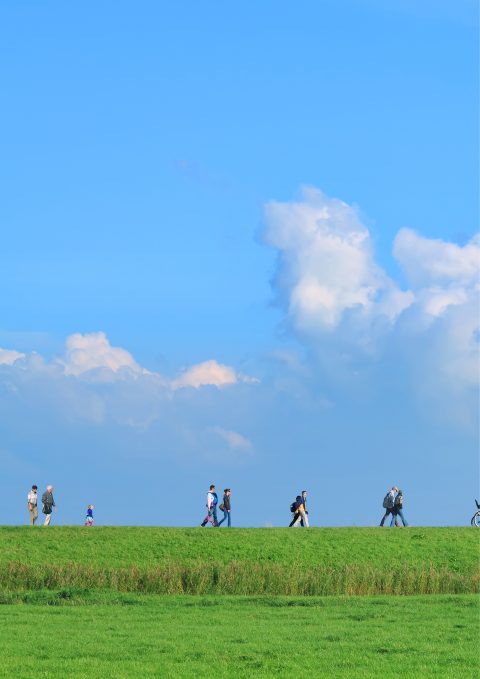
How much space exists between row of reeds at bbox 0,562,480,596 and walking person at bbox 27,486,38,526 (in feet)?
55.0

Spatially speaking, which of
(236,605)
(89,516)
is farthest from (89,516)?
(236,605)

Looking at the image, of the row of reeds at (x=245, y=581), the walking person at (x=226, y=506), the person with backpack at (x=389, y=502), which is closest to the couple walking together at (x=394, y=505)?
the person with backpack at (x=389, y=502)

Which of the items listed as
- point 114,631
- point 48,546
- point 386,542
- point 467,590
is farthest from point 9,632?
point 386,542

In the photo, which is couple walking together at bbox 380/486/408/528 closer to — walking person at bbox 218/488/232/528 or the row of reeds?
walking person at bbox 218/488/232/528

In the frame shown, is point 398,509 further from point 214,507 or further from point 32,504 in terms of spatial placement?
point 32,504

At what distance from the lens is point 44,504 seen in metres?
58.6

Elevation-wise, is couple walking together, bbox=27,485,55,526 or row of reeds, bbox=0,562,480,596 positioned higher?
couple walking together, bbox=27,485,55,526

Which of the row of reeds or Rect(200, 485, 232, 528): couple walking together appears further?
Rect(200, 485, 232, 528): couple walking together

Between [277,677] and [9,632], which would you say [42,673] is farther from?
[9,632]

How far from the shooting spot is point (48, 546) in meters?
51.5

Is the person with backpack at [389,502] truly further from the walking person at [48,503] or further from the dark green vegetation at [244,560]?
the walking person at [48,503]

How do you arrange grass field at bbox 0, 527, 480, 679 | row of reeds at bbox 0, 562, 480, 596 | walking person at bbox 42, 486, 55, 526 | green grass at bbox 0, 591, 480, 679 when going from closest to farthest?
1. green grass at bbox 0, 591, 480, 679
2. grass field at bbox 0, 527, 480, 679
3. row of reeds at bbox 0, 562, 480, 596
4. walking person at bbox 42, 486, 55, 526

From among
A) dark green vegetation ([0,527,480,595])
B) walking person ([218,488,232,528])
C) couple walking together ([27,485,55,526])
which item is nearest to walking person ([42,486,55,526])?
couple walking together ([27,485,55,526])

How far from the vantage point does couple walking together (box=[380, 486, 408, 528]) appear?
195 feet
